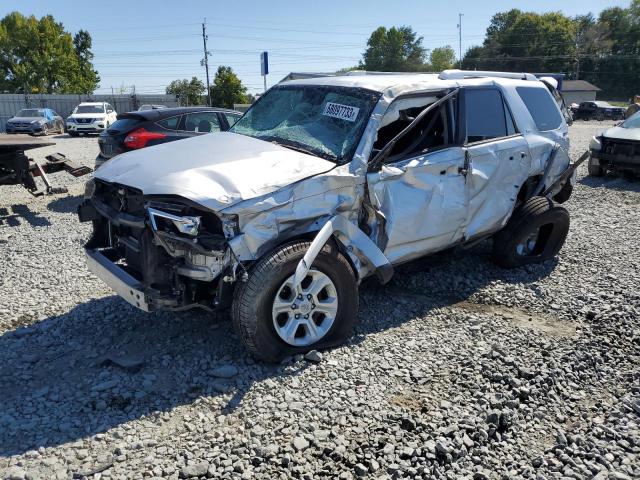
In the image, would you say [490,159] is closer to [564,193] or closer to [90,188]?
[564,193]

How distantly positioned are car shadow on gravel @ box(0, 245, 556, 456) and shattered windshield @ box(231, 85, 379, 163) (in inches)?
59.9

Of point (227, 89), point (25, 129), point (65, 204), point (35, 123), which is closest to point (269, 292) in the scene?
point (65, 204)

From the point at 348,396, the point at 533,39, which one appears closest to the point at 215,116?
the point at 348,396

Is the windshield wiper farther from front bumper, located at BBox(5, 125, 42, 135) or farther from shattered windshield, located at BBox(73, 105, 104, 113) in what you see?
shattered windshield, located at BBox(73, 105, 104, 113)

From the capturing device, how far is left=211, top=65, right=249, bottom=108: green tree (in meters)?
52.1

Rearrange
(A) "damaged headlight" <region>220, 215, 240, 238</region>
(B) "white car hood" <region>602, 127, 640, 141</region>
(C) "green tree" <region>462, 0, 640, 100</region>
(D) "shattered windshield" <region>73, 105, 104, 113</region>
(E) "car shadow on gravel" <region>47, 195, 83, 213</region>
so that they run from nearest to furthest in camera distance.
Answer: (A) "damaged headlight" <region>220, 215, 240, 238</region>, (E) "car shadow on gravel" <region>47, 195, 83, 213</region>, (B) "white car hood" <region>602, 127, 640, 141</region>, (D) "shattered windshield" <region>73, 105, 104, 113</region>, (C) "green tree" <region>462, 0, 640, 100</region>

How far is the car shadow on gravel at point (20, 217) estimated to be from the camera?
803cm

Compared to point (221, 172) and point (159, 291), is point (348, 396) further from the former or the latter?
point (221, 172)

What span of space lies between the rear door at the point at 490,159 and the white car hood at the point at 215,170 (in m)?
1.76

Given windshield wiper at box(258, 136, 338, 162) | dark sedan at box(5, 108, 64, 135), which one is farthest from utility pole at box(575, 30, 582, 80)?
windshield wiper at box(258, 136, 338, 162)

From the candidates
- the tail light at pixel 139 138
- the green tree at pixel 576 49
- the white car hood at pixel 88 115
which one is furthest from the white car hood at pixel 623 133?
the green tree at pixel 576 49

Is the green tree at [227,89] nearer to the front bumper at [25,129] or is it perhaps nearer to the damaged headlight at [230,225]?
the front bumper at [25,129]

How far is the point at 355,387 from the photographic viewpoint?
3643 millimetres

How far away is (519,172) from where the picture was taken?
5.66 metres
